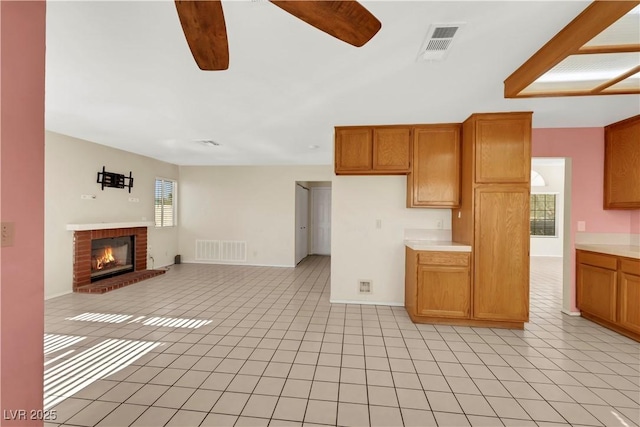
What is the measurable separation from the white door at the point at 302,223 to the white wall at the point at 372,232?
10.3 feet

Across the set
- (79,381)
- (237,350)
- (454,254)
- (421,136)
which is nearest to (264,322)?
(237,350)

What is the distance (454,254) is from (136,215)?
6.06 m

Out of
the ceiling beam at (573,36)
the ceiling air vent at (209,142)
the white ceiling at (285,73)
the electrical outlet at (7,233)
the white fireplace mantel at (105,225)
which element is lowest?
the white fireplace mantel at (105,225)

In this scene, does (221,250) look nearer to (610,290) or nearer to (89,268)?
(89,268)

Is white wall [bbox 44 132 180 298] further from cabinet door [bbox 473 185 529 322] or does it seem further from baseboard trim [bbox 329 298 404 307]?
cabinet door [bbox 473 185 529 322]

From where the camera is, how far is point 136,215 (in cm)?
589

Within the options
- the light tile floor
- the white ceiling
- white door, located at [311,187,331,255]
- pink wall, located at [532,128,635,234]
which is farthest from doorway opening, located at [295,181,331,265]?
pink wall, located at [532,128,635,234]

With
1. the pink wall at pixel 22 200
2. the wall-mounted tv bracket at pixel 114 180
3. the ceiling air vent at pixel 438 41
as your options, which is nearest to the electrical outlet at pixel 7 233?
the pink wall at pixel 22 200

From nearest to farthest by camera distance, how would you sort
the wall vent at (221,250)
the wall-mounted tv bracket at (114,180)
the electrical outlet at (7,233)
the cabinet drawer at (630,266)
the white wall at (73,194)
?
the electrical outlet at (7,233) < the cabinet drawer at (630,266) < the white wall at (73,194) < the wall-mounted tv bracket at (114,180) < the wall vent at (221,250)

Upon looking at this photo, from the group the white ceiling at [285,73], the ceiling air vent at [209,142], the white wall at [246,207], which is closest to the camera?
the white ceiling at [285,73]

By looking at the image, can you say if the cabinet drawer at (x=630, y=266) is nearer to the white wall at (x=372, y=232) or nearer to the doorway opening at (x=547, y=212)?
the white wall at (x=372, y=232)

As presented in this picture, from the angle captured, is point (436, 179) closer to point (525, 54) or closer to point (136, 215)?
point (525, 54)

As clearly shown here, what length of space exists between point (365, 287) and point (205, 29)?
3697 millimetres

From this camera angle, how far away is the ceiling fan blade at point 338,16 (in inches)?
41.0
